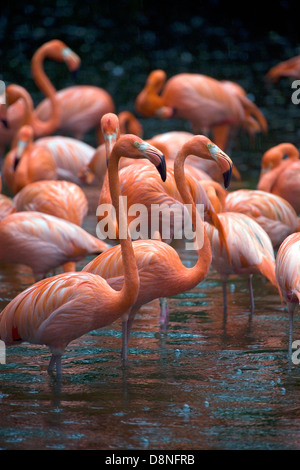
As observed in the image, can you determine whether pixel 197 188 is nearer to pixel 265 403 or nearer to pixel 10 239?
pixel 10 239

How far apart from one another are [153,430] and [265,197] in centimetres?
269

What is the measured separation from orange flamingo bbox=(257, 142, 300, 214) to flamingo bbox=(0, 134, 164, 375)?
2.60 metres

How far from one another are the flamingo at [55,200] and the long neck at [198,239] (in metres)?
1.54

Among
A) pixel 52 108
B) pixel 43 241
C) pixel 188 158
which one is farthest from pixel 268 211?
pixel 52 108

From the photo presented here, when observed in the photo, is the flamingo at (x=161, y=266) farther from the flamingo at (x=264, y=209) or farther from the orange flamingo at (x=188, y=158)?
the orange flamingo at (x=188, y=158)

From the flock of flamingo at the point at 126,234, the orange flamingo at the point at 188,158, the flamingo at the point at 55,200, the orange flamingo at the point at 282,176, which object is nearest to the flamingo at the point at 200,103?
the flock of flamingo at the point at 126,234

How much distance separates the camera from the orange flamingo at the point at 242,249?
4.84 meters

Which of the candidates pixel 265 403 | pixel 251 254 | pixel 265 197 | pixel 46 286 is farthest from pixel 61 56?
pixel 265 403

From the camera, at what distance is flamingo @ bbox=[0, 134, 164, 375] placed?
12.3 feet

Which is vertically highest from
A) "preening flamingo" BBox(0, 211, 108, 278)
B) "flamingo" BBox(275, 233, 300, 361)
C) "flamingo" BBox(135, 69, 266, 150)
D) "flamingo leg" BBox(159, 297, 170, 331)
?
"flamingo" BBox(135, 69, 266, 150)

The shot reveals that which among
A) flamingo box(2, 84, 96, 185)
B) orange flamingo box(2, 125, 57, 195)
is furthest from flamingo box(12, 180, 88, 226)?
flamingo box(2, 84, 96, 185)

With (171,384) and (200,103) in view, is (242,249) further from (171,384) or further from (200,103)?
(200,103)

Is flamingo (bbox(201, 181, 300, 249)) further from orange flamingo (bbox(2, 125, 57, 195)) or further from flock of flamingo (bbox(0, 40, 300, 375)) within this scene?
orange flamingo (bbox(2, 125, 57, 195))

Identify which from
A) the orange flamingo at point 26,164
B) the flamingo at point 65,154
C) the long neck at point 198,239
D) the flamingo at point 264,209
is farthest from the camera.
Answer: the flamingo at point 65,154
